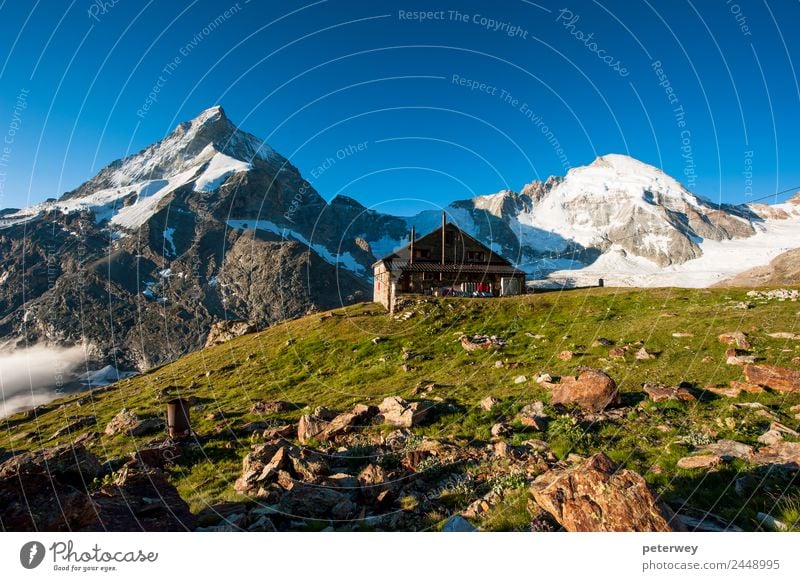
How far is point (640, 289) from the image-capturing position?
4369 centimetres

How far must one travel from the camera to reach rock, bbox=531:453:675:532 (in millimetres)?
6910

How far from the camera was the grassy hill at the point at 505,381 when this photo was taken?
1087 cm

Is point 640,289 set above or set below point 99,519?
above

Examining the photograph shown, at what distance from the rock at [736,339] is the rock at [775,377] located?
510 cm

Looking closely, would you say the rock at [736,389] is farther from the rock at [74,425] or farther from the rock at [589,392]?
the rock at [74,425]

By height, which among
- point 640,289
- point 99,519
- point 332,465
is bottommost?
point 332,465

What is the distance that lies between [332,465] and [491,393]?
29.8 ft

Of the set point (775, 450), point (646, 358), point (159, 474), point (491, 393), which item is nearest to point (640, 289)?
point (646, 358)

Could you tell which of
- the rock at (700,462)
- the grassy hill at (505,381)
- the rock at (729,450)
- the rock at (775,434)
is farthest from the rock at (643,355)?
the rock at (700,462)

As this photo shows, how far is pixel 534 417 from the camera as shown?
1396 cm

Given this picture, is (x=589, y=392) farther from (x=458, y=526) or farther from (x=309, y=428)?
(x=309, y=428)

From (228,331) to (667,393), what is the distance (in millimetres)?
57269

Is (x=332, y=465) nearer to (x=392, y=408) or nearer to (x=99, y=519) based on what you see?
(x=392, y=408)

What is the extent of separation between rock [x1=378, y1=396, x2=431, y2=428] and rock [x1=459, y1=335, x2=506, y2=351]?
1162 centimetres
